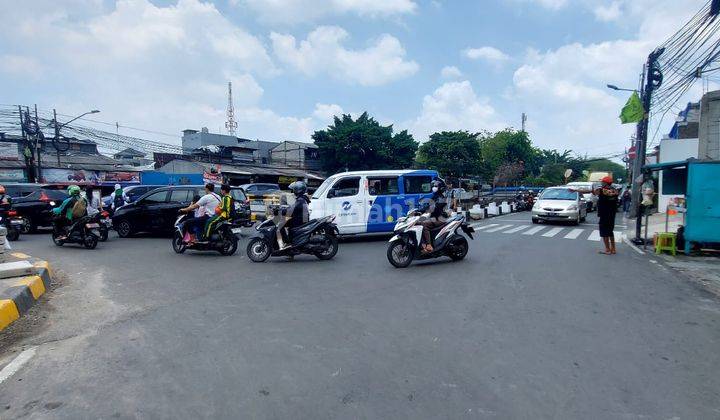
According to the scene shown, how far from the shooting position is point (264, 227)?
9203 millimetres

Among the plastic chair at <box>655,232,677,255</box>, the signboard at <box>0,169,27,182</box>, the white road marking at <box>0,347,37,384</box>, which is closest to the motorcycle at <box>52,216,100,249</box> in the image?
the white road marking at <box>0,347,37,384</box>

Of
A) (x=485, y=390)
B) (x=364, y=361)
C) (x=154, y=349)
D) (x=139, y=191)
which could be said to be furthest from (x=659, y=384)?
(x=139, y=191)

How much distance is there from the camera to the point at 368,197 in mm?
12352

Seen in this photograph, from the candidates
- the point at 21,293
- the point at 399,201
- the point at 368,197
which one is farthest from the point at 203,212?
the point at 399,201

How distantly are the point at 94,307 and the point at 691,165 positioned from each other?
11805mm

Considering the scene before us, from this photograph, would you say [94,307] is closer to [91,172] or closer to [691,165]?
[691,165]

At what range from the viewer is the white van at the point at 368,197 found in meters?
12.0

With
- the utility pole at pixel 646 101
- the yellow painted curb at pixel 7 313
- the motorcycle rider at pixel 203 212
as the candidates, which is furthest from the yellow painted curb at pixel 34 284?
the utility pole at pixel 646 101

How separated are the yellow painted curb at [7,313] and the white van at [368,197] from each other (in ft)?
23.9

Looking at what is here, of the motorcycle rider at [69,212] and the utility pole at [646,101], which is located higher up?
the utility pole at [646,101]

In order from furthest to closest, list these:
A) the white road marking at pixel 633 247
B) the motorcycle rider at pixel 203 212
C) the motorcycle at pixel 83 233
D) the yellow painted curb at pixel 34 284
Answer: the motorcycle at pixel 83 233 → the white road marking at pixel 633 247 → the motorcycle rider at pixel 203 212 → the yellow painted curb at pixel 34 284

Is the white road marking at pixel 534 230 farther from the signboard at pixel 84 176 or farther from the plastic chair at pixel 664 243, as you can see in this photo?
the signboard at pixel 84 176

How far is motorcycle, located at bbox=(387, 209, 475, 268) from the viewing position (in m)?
8.38

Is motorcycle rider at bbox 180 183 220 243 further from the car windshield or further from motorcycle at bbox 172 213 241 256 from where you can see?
the car windshield
